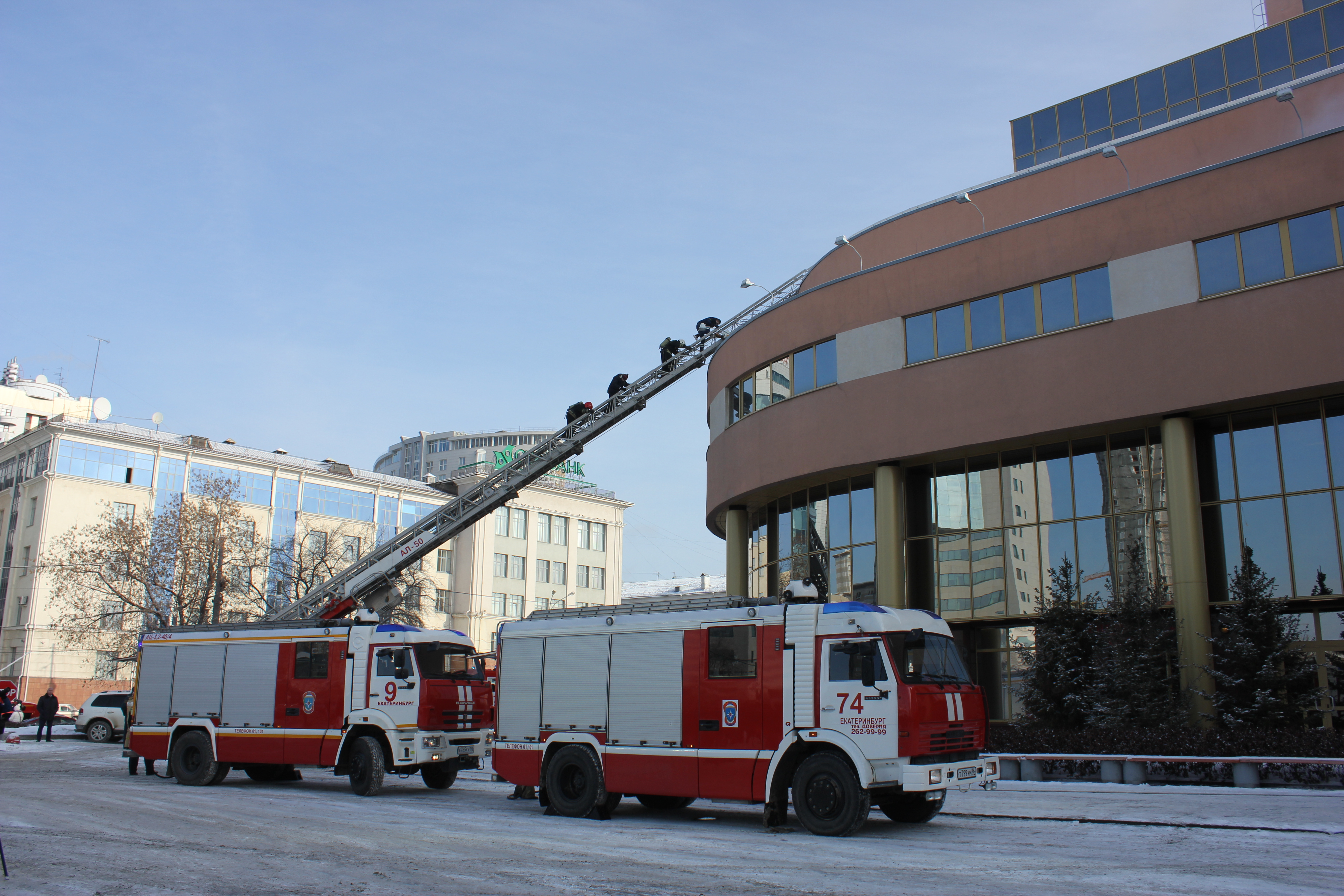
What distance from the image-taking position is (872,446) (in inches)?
988

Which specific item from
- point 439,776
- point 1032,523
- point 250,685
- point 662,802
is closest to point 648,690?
point 662,802

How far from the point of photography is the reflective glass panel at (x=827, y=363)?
26375mm

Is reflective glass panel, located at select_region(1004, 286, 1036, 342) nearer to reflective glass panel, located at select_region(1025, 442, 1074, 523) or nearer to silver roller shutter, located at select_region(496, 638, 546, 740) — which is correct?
reflective glass panel, located at select_region(1025, 442, 1074, 523)

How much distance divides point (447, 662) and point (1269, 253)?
1763cm

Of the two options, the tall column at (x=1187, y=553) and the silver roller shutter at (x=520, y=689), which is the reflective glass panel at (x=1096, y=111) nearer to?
the tall column at (x=1187, y=553)

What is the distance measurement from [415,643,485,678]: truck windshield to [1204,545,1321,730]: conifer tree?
13752mm

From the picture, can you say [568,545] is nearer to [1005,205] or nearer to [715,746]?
[1005,205]

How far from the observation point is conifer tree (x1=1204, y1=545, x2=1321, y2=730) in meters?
18.2

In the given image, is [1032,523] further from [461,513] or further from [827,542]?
[461,513]

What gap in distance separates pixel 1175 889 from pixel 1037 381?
52.4 ft

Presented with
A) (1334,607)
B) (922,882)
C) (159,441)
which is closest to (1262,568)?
(1334,607)

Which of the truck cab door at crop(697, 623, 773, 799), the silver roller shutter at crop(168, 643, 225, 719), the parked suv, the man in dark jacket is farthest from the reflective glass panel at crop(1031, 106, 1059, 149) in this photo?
the man in dark jacket

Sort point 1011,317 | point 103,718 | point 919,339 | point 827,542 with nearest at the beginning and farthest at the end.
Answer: point 1011,317 < point 919,339 < point 827,542 < point 103,718

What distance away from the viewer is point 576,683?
14.9 m
